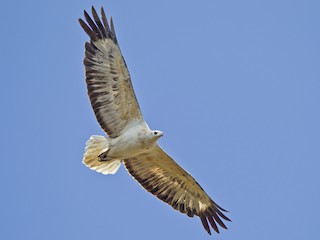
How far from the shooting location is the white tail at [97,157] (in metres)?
15.9

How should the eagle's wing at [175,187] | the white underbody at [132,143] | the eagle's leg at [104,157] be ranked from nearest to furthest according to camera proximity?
the white underbody at [132,143], the eagle's leg at [104,157], the eagle's wing at [175,187]

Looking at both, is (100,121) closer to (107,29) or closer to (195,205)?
(107,29)

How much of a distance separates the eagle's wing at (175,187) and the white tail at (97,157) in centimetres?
61

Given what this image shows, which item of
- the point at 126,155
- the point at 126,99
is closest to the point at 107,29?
the point at 126,99

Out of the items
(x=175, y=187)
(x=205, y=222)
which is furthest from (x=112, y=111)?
(x=205, y=222)

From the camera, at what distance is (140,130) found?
51.1ft

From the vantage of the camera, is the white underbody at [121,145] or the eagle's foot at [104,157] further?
the eagle's foot at [104,157]

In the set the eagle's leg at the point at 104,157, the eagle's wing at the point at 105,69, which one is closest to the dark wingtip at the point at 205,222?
the eagle's leg at the point at 104,157

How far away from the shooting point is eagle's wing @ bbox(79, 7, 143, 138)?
15.5m

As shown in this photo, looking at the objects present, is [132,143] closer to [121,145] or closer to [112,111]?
[121,145]

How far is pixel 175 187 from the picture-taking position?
55.8 feet

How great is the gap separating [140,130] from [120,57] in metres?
1.54

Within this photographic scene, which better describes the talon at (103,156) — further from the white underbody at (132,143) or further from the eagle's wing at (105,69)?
the eagle's wing at (105,69)

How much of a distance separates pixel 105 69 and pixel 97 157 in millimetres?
1863
